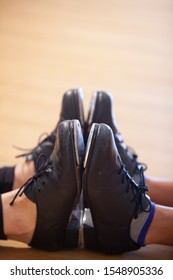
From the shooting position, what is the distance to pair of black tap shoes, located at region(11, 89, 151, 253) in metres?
0.61

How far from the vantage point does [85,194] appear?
0.63 m

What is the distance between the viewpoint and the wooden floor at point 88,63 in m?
1.45

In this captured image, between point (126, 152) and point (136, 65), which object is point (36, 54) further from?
point (126, 152)

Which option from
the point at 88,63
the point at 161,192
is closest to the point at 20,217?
the point at 161,192

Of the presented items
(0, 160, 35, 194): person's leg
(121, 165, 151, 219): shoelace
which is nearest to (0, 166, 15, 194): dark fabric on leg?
(0, 160, 35, 194): person's leg

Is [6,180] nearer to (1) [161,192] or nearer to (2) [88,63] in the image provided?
(1) [161,192]

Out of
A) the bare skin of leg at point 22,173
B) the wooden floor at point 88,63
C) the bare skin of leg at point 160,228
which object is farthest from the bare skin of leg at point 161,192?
the wooden floor at point 88,63

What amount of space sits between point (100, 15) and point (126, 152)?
116 cm

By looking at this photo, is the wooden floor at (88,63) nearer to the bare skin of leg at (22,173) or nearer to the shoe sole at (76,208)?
the bare skin of leg at (22,173)

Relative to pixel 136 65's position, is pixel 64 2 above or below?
above

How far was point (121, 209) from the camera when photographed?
2.10 ft

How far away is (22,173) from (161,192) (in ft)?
1.12

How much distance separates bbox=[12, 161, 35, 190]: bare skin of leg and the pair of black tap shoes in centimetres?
15
